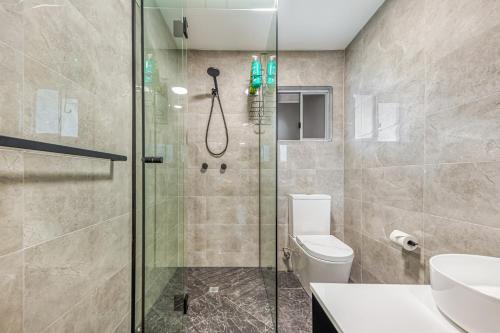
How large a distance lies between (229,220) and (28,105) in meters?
2.00

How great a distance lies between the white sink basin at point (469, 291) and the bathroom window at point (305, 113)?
5.79 feet

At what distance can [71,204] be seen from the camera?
2.58ft

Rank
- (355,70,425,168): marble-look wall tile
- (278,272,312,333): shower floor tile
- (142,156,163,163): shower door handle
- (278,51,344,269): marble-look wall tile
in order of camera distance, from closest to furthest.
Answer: (142,156,163,163): shower door handle, (355,70,425,168): marble-look wall tile, (278,272,312,333): shower floor tile, (278,51,344,269): marble-look wall tile

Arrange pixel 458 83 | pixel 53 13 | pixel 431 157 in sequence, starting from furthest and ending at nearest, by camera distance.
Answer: pixel 431 157 → pixel 458 83 → pixel 53 13

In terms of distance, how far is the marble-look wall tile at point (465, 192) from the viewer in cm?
101

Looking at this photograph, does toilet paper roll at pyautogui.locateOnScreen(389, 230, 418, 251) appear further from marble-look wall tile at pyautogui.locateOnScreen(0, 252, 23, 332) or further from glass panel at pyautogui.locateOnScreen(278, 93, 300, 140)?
marble-look wall tile at pyautogui.locateOnScreen(0, 252, 23, 332)

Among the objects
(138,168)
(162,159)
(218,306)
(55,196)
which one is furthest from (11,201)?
(218,306)

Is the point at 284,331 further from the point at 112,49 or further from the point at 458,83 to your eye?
the point at 112,49

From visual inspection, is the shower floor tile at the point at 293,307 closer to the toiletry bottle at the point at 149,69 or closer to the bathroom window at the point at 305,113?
the bathroom window at the point at 305,113

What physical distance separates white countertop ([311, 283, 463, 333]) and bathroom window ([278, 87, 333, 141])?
5.91 feet

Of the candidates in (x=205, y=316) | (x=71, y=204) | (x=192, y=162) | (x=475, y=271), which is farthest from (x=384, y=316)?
(x=192, y=162)

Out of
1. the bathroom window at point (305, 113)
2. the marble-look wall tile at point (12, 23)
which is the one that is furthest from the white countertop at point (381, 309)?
the bathroom window at point (305, 113)

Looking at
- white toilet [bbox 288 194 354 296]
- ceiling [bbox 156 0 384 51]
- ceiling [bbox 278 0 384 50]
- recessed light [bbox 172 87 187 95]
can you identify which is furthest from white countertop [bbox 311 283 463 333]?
ceiling [bbox 278 0 384 50]

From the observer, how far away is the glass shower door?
1175mm
